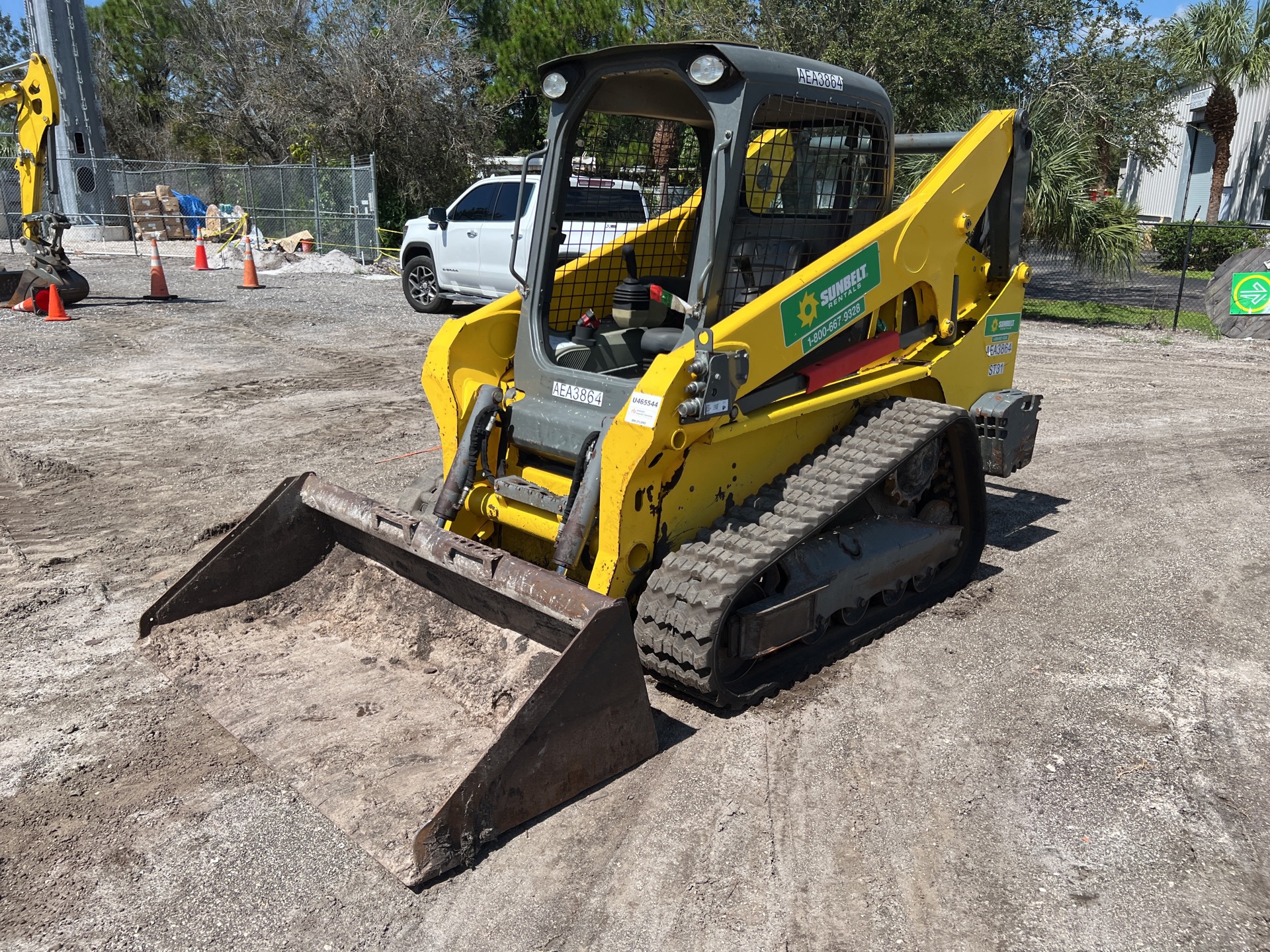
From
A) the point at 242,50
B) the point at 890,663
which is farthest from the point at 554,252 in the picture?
the point at 242,50

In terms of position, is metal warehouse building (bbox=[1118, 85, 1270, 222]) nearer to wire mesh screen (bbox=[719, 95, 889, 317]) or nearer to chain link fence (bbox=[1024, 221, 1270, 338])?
chain link fence (bbox=[1024, 221, 1270, 338])

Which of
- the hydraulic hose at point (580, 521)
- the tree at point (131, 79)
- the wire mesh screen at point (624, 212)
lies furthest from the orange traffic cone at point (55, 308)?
the tree at point (131, 79)

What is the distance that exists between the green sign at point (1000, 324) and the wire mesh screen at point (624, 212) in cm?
169

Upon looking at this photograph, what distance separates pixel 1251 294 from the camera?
574 inches

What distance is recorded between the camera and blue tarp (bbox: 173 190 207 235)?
87.1ft

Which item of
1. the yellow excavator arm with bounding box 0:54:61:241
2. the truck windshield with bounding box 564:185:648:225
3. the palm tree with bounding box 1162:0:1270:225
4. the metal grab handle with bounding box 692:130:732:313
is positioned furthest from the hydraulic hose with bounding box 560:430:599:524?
the palm tree with bounding box 1162:0:1270:225

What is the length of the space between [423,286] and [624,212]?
10.3 metres

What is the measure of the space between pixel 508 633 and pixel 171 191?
26.8 metres

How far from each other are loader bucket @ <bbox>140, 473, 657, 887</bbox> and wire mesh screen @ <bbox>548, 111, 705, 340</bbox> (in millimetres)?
1511

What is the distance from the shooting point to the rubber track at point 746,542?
3775 mm

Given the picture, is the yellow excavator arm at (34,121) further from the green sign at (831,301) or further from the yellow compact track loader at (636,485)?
the green sign at (831,301)

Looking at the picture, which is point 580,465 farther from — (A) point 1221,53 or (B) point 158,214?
(A) point 1221,53

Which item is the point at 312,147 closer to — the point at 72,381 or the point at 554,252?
the point at 72,381

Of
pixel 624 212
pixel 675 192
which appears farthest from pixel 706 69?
pixel 675 192
